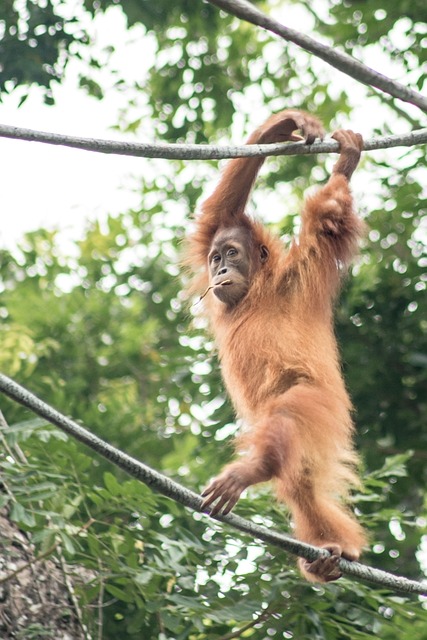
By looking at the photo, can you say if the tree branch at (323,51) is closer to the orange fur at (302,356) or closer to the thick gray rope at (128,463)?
the orange fur at (302,356)

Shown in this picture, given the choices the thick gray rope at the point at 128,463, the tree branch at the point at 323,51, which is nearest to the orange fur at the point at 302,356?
the tree branch at the point at 323,51

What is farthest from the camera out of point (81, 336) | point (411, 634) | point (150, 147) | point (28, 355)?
point (81, 336)

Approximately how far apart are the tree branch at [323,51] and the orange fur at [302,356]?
0.31 metres

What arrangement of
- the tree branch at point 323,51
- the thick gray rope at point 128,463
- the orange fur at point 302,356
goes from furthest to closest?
the orange fur at point 302,356, the tree branch at point 323,51, the thick gray rope at point 128,463

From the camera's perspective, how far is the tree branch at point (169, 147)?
11.8 ft

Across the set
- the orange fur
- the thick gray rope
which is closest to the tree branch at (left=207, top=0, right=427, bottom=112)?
the orange fur

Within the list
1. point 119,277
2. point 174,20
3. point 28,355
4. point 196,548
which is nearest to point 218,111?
point 174,20

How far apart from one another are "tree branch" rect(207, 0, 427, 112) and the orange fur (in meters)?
0.31

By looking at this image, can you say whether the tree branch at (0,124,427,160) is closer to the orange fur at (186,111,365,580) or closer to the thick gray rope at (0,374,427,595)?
the orange fur at (186,111,365,580)

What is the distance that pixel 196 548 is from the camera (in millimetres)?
5059

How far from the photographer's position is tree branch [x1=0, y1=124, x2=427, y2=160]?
358 cm

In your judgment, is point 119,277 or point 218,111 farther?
point 119,277

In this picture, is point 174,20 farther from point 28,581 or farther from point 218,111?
point 28,581

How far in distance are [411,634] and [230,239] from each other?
218 cm
